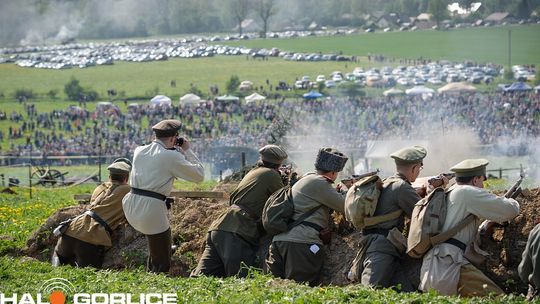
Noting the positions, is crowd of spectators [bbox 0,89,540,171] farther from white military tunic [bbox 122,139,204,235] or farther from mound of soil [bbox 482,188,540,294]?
mound of soil [bbox 482,188,540,294]

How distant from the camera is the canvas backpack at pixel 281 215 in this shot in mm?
9773

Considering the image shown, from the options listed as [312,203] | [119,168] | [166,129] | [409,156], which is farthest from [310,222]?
[119,168]

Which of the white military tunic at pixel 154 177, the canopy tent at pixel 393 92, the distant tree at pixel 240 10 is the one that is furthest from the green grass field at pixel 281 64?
the white military tunic at pixel 154 177

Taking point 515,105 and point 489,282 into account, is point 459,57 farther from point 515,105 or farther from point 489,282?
point 489,282

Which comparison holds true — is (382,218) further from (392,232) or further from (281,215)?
(281,215)

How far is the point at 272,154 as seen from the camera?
1043 cm

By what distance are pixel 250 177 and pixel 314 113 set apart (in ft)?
152

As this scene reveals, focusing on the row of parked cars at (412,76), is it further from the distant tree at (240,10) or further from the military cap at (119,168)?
the military cap at (119,168)

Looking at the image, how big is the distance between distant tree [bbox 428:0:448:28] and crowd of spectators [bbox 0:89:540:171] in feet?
55.4

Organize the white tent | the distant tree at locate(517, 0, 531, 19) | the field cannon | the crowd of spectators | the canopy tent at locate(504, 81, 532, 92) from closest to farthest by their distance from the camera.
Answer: the field cannon → the crowd of spectators → the canopy tent at locate(504, 81, 532, 92) → the distant tree at locate(517, 0, 531, 19) → the white tent

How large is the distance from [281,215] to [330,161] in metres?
0.74

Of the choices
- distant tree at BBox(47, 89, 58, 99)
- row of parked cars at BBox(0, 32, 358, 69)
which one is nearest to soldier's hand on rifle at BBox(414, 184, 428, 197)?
distant tree at BBox(47, 89, 58, 99)

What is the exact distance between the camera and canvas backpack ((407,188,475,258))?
8484 mm

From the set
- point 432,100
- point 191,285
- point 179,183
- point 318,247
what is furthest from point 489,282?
point 432,100
